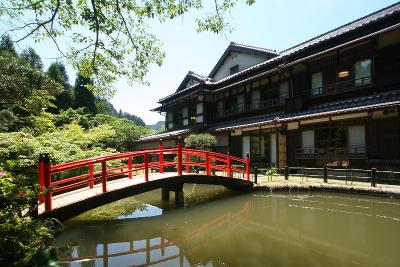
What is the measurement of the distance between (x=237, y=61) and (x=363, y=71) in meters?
11.9

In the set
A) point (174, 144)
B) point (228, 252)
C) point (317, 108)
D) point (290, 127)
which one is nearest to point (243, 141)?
point (290, 127)

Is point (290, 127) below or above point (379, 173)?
above

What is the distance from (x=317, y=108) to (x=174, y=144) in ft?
44.5

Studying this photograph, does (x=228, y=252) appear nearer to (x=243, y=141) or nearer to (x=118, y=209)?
(x=118, y=209)

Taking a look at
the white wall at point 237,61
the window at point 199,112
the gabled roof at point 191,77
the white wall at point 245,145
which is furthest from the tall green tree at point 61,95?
the white wall at point 245,145

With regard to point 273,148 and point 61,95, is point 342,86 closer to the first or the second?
point 273,148

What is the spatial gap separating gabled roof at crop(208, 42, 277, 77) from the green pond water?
45.2ft

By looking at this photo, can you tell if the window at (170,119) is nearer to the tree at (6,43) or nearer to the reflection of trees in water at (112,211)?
the tree at (6,43)

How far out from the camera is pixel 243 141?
20094 millimetres

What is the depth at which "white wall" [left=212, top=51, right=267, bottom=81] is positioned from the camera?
23.2 metres

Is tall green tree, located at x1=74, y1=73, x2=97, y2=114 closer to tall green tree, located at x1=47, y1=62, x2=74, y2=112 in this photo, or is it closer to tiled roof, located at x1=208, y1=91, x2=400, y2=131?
tall green tree, located at x1=47, y1=62, x2=74, y2=112


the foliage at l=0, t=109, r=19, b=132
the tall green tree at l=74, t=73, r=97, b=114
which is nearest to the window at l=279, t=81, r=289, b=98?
the foliage at l=0, t=109, r=19, b=132

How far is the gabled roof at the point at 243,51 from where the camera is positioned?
21966 millimetres

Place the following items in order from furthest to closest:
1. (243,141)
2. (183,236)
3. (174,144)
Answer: (174,144) → (243,141) → (183,236)
